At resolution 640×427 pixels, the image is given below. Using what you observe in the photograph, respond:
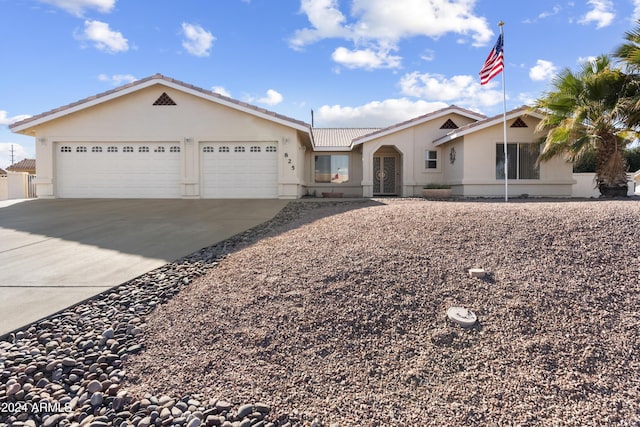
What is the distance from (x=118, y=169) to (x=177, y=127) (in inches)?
120

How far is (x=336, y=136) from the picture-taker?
23.2m

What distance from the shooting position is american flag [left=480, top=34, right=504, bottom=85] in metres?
13.2

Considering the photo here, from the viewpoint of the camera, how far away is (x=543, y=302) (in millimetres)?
4180

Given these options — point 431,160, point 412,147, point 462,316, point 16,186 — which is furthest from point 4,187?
point 462,316

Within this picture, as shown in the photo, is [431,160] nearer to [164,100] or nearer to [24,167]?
[164,100]

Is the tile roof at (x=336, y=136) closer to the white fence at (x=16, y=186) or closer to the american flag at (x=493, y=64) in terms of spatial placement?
the american flag at (x=493, y=64)

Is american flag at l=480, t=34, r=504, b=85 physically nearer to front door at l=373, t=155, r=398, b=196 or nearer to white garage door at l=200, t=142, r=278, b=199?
front door at l=373, t=155, r=398, b=196

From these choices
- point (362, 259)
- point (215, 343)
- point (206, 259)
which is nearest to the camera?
point (215, 343)

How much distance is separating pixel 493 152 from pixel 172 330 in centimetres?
1543

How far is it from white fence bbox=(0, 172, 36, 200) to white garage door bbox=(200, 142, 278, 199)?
35.8 ft

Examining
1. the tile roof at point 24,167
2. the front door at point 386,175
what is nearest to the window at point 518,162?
the front door at point 386,175

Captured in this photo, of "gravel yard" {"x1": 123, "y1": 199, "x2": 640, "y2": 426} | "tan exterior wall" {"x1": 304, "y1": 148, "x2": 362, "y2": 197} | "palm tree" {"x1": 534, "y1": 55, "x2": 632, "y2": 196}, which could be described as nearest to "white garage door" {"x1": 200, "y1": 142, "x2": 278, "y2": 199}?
"tan exterior wall" {"x1": 304, "y1": 148, "x2": 362, "y2": 197}

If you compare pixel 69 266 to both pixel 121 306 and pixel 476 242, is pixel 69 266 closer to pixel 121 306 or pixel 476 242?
pixel 121 306

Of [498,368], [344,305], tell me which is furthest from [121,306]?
[498,368]
